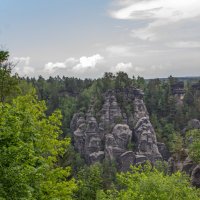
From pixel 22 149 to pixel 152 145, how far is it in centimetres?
10949

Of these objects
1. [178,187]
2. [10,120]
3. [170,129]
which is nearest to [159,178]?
[178,187]

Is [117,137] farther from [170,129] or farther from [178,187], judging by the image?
[178,187]

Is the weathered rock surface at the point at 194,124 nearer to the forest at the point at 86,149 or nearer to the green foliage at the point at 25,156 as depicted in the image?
the forest at the point at 86,149

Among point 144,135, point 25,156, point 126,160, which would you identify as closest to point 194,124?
point 144,135

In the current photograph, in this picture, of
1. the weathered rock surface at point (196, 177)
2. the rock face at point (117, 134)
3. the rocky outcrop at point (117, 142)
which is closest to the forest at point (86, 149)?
the weathered rock surface at point (196, 177)

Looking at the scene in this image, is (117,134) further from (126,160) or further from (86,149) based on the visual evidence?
(86,149)

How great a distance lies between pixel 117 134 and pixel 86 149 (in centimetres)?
1322

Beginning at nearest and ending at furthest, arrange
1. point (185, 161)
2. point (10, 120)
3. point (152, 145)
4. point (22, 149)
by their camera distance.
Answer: point (22, 149) → point (10, 120) → point (185, 161) → point (152, 145)

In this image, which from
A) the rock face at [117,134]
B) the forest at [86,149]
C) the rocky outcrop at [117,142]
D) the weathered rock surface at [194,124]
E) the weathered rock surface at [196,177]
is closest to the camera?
the forest at [86,149]

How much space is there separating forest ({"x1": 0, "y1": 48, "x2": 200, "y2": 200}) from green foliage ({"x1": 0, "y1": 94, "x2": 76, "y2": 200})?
4cm

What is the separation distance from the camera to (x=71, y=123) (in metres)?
144

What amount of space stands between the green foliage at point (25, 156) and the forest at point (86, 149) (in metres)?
0.04

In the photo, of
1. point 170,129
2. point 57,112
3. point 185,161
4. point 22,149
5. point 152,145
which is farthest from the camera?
point 170,129

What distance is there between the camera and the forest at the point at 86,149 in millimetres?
16844
